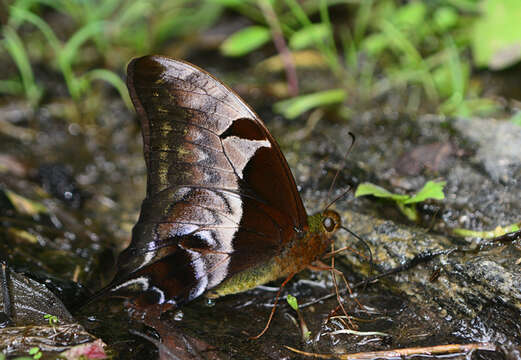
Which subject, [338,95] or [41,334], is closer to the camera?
[41,334]

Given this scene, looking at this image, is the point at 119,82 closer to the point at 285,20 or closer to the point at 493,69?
the point at 285,20

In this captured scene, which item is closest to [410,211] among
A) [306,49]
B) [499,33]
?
[499,33]

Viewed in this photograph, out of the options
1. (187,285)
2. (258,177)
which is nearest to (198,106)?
(258,177)

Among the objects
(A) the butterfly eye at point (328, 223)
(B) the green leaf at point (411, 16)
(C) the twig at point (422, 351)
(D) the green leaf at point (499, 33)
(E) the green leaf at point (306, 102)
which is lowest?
(C) the twig at point (422, 351)

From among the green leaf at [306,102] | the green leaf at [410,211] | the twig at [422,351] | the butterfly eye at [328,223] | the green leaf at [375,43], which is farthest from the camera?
the green leaf at [375,43]

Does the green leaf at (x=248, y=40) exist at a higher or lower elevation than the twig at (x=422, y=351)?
higher

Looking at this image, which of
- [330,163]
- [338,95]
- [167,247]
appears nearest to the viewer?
[167,247]

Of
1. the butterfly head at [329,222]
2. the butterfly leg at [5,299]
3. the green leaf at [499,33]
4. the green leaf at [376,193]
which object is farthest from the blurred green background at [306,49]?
the butterfly leg at [5,299]

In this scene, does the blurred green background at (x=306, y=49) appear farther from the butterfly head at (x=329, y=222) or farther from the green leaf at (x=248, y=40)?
the butterfly head at (x=329, y=222)
